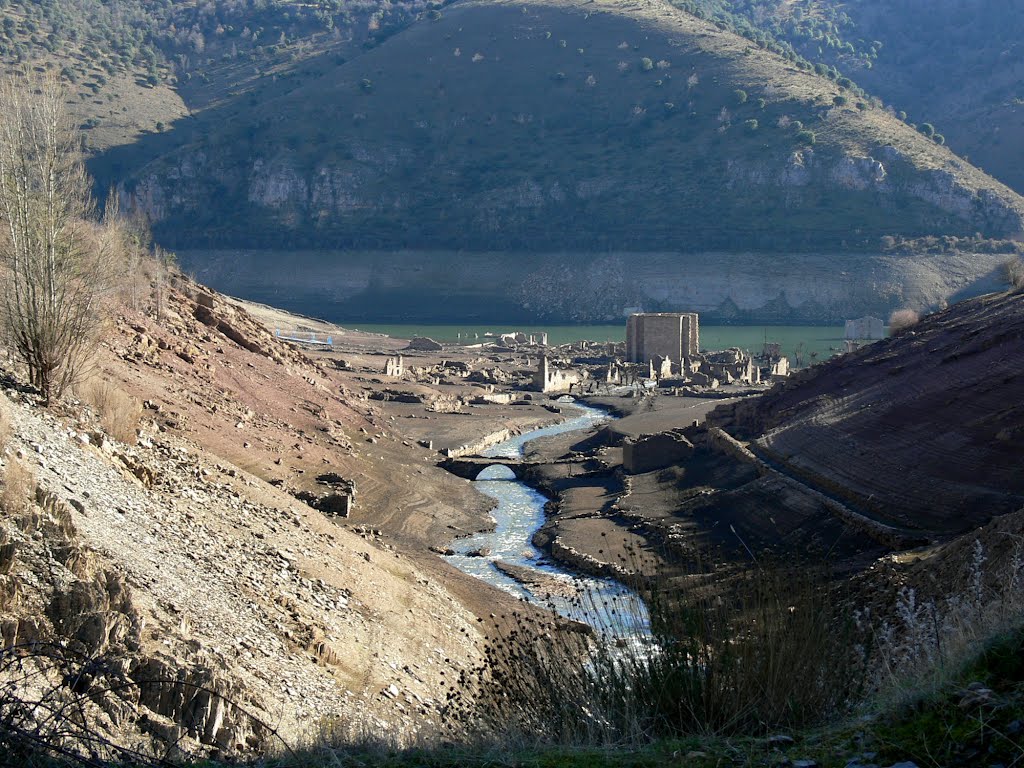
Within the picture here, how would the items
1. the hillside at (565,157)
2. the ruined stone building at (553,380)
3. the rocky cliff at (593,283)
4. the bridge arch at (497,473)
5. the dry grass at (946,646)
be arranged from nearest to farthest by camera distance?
the dry grass at (946,646)
the bridge arch at (497,473)
the ruined stone building at (553,380)
the rocky cliff at (593,283)
the hillside at (565,157)

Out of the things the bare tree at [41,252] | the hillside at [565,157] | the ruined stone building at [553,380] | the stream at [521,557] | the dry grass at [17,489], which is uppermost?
the hillside at [565,157]

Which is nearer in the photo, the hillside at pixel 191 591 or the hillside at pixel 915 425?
the hillside at pixel 191 591

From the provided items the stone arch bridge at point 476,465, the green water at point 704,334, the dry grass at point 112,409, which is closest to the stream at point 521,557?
the stone arch bridge at point 476,465

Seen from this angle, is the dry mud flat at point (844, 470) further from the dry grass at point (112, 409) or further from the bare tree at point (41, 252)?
the bare tree at point (41, 252)

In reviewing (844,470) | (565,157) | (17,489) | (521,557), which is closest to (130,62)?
(565,157)

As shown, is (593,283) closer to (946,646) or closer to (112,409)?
(112,409)

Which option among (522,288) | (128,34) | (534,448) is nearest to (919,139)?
(522,288)

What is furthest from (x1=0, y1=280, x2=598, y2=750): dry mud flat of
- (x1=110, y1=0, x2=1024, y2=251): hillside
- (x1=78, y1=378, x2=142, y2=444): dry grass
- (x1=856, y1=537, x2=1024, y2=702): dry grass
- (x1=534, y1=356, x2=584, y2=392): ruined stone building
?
(x1=110, y1=0, x2=1024, y2=251): hillside
